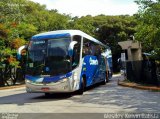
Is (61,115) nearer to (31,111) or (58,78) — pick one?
(31,111)

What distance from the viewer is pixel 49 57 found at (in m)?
16.8

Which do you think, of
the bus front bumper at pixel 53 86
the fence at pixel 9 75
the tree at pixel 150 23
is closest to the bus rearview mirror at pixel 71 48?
the bus front bumper at pixel 53 86

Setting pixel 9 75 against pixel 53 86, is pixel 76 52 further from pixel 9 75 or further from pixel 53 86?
pixel 9 75

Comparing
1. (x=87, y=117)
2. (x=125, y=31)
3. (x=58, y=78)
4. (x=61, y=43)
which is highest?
(x=125, y=31)

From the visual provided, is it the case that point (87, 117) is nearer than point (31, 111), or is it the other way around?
point (87, 117)

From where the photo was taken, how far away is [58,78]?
53.6ft

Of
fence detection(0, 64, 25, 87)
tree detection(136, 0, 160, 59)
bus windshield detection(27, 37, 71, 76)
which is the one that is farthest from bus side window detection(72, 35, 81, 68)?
fence detection(0, 64, 25, 87)

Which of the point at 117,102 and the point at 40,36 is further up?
the point at 40,36

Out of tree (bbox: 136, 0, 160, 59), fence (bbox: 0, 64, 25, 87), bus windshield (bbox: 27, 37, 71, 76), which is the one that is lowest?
fence (bbox: 0, 64, 25, 87)

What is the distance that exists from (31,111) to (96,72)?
10.9 metres

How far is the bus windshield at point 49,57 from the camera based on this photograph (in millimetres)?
16531

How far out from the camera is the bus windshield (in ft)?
54.2

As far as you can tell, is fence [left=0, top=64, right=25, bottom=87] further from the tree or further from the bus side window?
the bus side window

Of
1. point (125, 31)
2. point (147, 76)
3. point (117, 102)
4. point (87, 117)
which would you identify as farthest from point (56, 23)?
point (87, 117)
